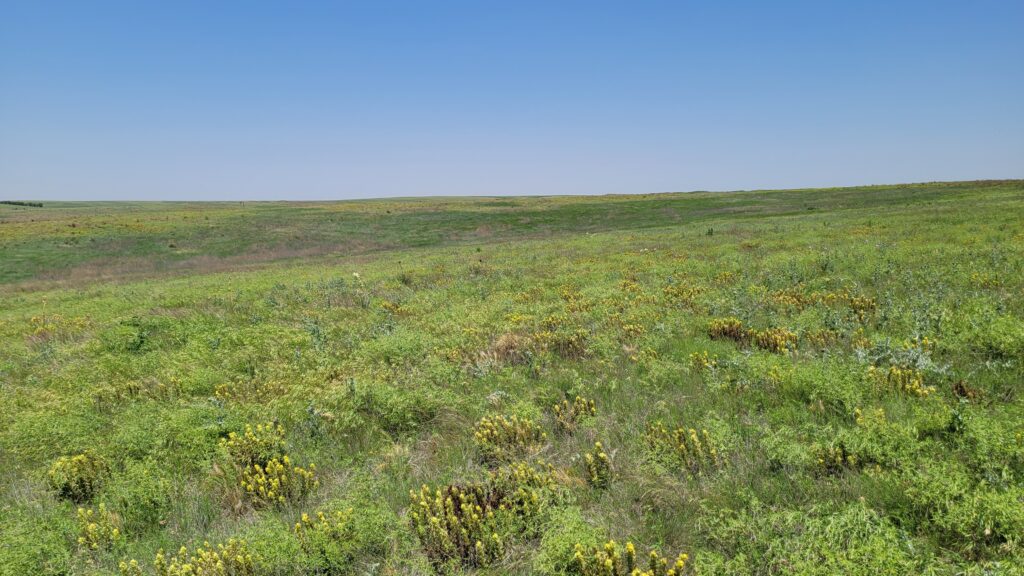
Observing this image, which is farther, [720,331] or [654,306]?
[654,306]

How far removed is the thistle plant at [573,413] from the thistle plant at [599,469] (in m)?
0.84

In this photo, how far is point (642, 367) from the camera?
22.4 feet

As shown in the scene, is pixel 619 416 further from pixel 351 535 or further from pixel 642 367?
pixel 351 535

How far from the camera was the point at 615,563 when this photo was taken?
10.4 feet

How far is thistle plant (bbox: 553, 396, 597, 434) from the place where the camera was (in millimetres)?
5363

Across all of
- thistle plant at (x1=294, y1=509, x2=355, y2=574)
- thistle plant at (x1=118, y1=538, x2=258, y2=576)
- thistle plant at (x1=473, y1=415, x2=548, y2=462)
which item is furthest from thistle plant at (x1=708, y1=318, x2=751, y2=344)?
thistle plant at (x1=118, y1=538, x2=258, y2=576)

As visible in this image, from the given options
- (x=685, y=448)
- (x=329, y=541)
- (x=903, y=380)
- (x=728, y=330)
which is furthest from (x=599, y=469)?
(x=728, y=330)

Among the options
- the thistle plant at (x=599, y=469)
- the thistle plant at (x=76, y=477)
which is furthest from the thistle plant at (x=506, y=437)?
the thistle plant at (x=76, y=477)

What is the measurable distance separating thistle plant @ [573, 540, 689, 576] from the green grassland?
0.03m

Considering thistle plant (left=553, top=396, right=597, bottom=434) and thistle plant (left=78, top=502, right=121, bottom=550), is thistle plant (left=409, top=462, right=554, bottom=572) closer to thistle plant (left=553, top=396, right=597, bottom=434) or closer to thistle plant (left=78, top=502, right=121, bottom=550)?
thistle plant (left=553, top=396, right=597, bottom=434)

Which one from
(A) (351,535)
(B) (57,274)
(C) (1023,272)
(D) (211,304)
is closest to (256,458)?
(A) (351,535)

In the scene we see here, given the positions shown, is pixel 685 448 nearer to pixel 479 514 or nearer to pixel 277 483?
pixel 479 514

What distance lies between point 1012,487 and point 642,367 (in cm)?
396

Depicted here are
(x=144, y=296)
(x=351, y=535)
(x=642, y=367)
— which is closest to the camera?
(x=351, y=535)
